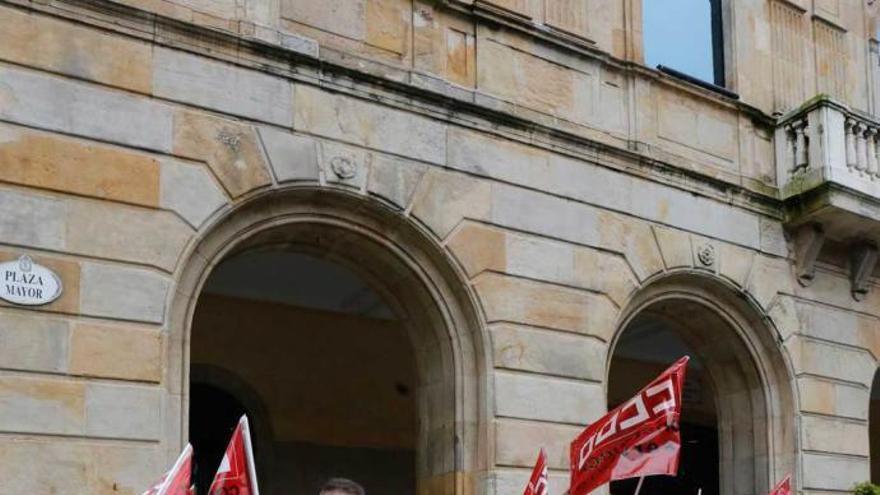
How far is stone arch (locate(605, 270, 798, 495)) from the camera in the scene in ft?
43.6

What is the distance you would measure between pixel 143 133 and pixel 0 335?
5.55ft

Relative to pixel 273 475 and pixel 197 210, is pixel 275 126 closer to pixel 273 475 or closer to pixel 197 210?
pixel 197 210

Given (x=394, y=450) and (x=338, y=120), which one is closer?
(x=338, y=120)

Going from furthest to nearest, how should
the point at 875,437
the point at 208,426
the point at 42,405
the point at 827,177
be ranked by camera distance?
the point at 875,437, the point at 208,426, the point at 827,177, the point at 42,405

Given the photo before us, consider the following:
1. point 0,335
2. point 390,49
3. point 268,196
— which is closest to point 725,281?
point 390,49

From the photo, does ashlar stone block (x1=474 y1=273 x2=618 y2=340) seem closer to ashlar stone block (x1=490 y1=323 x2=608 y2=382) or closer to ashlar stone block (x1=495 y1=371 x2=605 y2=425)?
ashlar stone block (x1=490 y1=323 x2=608 y2=382)

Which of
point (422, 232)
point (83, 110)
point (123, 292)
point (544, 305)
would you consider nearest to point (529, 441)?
point (544, 305)

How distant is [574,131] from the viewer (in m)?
12.2

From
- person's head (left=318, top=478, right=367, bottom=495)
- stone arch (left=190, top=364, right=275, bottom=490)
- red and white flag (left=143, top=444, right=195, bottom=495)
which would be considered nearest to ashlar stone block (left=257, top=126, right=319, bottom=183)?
red and white flag (left=143, top=444, right=195, bottom=495)

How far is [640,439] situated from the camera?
865cm

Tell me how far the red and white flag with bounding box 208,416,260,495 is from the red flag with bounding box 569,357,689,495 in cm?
263

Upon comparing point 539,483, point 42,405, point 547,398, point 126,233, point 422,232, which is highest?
point 422,232

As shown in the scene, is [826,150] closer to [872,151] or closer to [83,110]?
[872,151]

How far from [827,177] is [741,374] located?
201 centimetres
